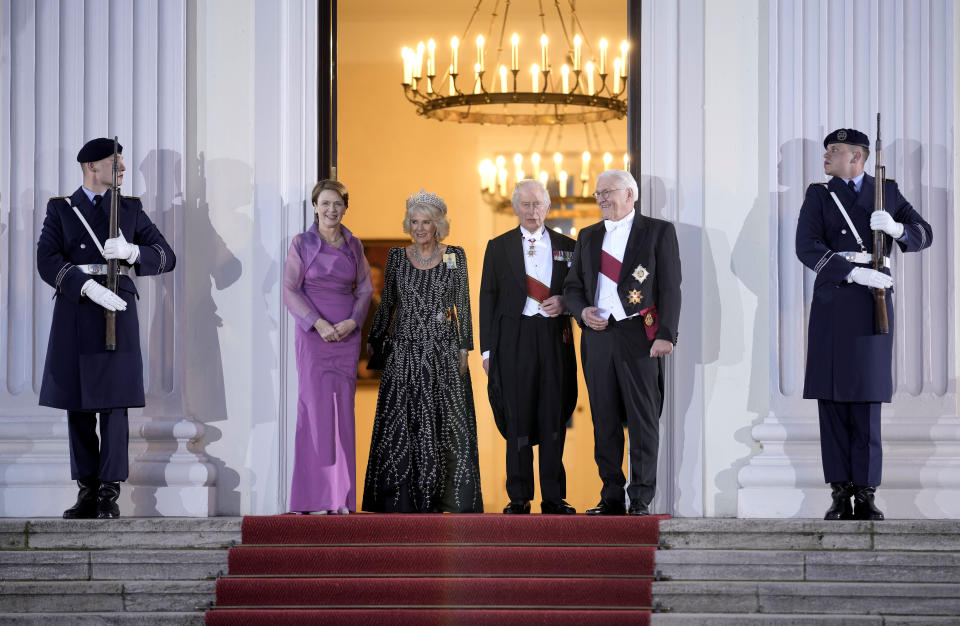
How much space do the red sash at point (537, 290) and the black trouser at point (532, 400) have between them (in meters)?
0.10

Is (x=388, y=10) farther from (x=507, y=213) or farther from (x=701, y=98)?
(x=701, y=98)

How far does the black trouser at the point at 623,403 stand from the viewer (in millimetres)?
5660

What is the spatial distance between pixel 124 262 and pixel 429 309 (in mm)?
1382

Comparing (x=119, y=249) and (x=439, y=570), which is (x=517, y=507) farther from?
(x=119, y=249)

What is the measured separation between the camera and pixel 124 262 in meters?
5.71

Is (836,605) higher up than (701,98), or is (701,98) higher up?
(701,98)

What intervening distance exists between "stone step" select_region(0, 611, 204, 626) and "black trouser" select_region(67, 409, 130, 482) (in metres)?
0.72

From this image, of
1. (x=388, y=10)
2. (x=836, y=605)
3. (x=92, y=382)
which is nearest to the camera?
(x=836, y=605)

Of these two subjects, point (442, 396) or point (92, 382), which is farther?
point (442, 396)

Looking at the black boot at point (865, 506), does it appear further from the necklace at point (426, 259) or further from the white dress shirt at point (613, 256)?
the necklace at point (426, 259)

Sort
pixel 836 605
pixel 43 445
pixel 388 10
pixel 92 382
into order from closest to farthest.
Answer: pixel 836 605 → pixel 92 382 → pixel 43 445 → pixel 388 10

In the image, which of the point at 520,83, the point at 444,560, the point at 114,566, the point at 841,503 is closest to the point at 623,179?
the point at 841,503

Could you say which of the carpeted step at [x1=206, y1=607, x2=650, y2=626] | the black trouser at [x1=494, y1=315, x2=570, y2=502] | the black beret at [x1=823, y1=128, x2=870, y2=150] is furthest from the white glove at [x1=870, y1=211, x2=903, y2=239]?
the carpeted step at [x1=206, y1=607, x2=650, y2=626]

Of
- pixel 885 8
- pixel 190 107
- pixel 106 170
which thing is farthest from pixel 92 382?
pixel 885 8
